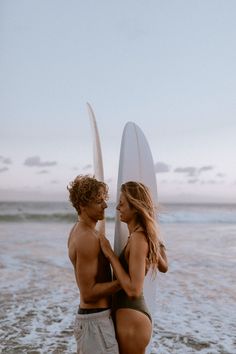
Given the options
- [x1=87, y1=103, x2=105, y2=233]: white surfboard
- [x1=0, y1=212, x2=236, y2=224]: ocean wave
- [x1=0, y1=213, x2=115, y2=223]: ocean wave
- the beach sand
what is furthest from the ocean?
[x1=0, y1=212, x2=236, y2=224]: ocean wave

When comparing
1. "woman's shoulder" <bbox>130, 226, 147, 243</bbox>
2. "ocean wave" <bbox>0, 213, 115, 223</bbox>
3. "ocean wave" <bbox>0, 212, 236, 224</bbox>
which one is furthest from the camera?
"ocean wave" <bbox>0, 212, 236, 224</bbox>

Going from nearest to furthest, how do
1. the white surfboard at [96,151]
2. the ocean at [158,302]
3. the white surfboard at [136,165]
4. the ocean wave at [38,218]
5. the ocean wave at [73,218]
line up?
the white surfboard at [136,165] → the white surfboard at [96,151] → the ocean at [158,302] → the ocean wave at [38,218] → the ocean wave at [73,218]

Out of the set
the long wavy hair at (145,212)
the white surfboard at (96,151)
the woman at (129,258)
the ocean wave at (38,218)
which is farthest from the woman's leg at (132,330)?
the ocean wave at (38,218)

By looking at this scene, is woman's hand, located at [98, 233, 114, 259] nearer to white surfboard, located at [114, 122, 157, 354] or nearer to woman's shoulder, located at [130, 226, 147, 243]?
woman's shoulder, located at [130, 226, 147, 243]

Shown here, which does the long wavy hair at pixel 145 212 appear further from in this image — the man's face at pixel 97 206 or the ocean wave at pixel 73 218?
the ocean wave at pixel 73 218

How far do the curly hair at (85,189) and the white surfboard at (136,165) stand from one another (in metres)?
0.59

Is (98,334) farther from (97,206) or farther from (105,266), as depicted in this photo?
(97,206)

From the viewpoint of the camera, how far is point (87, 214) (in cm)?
196

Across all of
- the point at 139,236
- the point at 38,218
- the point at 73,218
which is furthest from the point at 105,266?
the point at 73,218

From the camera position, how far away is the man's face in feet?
6.33

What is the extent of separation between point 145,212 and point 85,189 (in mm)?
275

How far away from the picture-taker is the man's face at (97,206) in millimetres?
1929

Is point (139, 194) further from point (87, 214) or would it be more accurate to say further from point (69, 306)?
point (69, 306)

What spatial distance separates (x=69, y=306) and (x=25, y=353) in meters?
1.60
